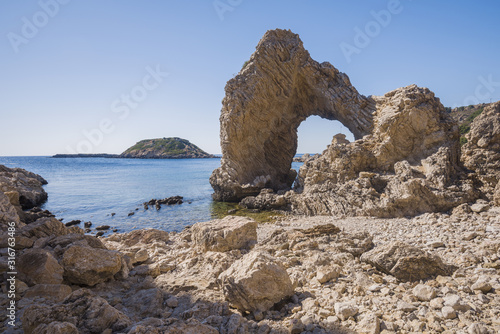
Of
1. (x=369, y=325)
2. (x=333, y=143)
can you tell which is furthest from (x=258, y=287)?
(x=333, y=143)

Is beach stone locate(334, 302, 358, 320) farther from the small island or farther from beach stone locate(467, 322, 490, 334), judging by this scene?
the small island

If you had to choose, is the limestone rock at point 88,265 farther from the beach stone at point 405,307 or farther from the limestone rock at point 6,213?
the beach stone at point 405,307

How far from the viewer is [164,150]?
525 ft

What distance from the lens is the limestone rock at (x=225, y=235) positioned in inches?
341

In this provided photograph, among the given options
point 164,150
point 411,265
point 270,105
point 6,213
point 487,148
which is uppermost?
point 164,150

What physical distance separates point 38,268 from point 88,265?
922 mm

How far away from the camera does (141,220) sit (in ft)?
68.6

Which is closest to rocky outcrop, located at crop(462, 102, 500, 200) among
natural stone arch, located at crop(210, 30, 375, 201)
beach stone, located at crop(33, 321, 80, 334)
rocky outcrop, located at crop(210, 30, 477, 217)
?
rocky outcrop, located at crop(210, 30, 477, 217)

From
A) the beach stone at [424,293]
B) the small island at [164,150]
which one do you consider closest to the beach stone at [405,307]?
the beach stone at [424,293]

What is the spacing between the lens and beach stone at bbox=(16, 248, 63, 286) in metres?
5.14

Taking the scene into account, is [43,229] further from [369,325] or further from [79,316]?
[369,325]

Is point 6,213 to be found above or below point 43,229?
above

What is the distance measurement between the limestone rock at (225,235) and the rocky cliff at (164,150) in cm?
15436

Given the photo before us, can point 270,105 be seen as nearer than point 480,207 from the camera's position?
No
